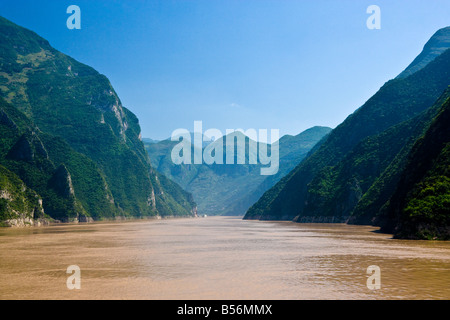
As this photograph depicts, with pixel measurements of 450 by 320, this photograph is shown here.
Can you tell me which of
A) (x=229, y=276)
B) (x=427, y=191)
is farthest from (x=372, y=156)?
(x=229, y=276)

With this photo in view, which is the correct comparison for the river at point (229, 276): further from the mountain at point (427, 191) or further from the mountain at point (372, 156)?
the mountain at point (372, 156)

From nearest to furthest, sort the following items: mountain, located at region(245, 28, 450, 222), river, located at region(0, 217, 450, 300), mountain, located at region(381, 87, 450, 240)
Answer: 1. river, located at region(0, 217, 450, 300)
2. mountain, located at region(381, 87, 450, 240)
3. mountain, located at region(245, 28, 450, 222)

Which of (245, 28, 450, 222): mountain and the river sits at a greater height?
(245, 28, 450, 222): mountain

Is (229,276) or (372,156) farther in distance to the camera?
(372,156)

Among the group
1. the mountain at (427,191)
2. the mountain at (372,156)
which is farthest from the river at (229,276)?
the mountain at (372,156)

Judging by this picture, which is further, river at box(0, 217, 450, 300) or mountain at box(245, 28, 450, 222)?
mountain at box(245, 28, 450, 222)

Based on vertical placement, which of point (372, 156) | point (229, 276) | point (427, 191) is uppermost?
point (372, 156)

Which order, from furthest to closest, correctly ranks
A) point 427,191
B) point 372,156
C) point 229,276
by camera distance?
point 372,156 → point 427,191 → point 229,276

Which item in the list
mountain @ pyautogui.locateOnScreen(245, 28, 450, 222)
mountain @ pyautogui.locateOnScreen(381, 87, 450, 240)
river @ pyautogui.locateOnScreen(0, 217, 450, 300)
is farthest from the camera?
mountain @ pyautogui.locateOnScreen(245, 28, 450, 222)

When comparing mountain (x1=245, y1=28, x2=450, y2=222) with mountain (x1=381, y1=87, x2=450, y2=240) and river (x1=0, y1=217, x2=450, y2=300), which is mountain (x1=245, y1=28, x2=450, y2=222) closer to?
mountain (x1=381, y1=87, x2=450, y2=240)

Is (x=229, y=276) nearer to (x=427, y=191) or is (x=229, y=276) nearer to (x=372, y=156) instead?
(x=427, y=191)

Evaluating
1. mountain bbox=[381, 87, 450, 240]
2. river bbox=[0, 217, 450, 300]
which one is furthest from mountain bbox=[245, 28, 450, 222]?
river bbox=[0, 217, 450, 300]
